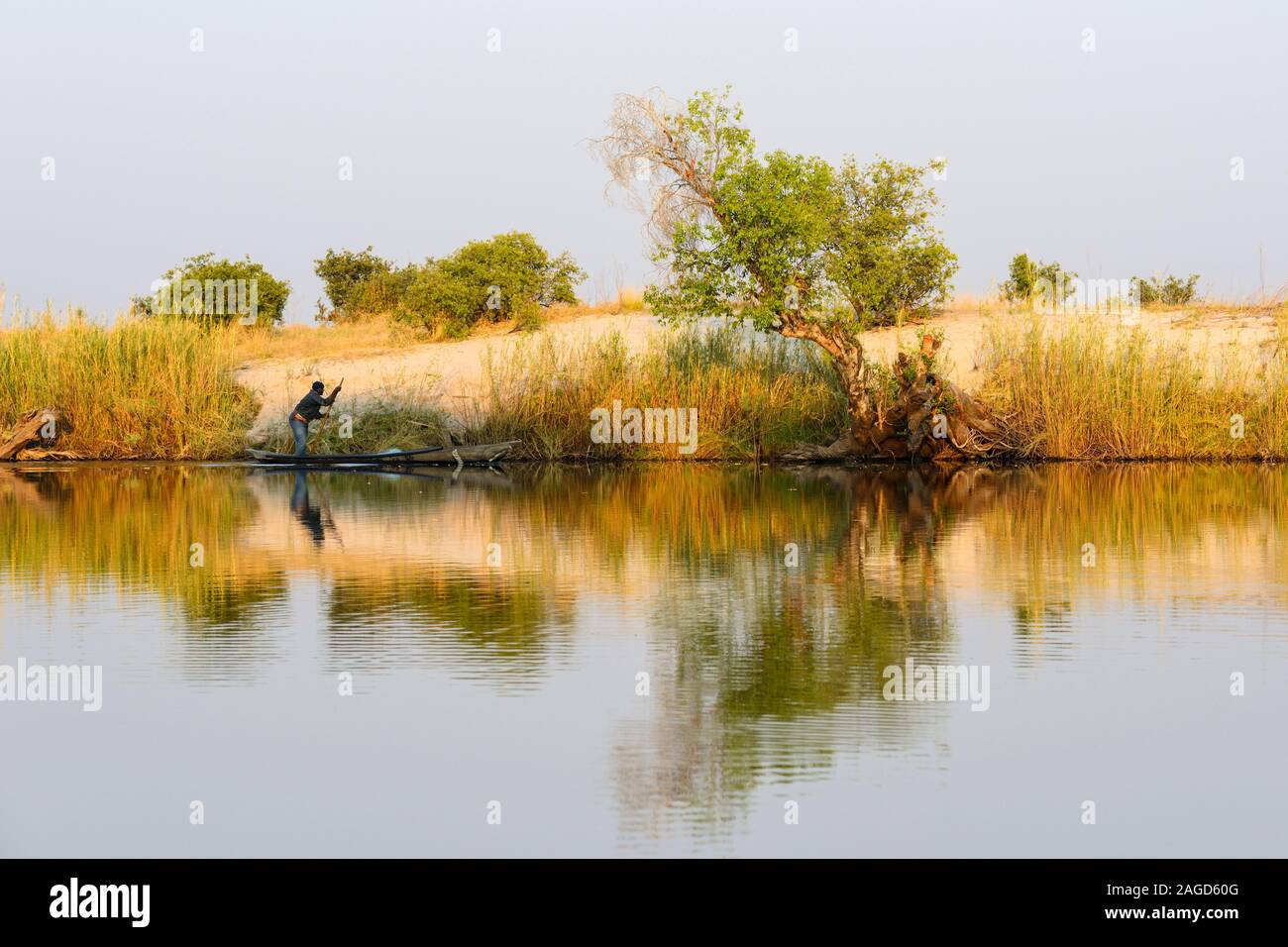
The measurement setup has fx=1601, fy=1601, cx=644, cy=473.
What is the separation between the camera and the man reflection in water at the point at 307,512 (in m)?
15.9

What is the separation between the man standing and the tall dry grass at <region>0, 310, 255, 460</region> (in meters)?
2.20

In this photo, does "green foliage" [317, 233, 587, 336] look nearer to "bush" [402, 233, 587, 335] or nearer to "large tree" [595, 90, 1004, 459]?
"bush" [402, 233, 587, 335]

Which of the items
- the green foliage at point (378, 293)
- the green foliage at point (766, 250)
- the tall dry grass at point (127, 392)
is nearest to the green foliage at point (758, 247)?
the green foliage at point (766, 250)

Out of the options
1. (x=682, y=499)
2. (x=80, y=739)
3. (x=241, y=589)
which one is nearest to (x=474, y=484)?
(x=682, y=499)

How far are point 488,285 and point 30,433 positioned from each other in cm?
1260

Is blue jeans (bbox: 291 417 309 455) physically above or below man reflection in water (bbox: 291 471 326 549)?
above

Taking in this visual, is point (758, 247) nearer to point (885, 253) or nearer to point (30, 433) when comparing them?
point (885, 253)

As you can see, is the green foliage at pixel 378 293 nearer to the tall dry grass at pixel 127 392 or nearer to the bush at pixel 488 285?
the bush at pixel 488 285

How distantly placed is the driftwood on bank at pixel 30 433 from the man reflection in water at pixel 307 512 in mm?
7624

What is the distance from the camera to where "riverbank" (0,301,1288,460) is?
26.3 m

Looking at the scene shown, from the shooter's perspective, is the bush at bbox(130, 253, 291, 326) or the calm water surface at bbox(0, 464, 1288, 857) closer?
the calm water surface at bbox(0, 464, 1288, 857)

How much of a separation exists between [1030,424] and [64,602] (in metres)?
18.8

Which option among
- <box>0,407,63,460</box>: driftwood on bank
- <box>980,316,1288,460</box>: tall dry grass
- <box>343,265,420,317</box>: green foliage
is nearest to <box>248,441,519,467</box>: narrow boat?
<box>0,407,63,460</box>: driftwood on bank
